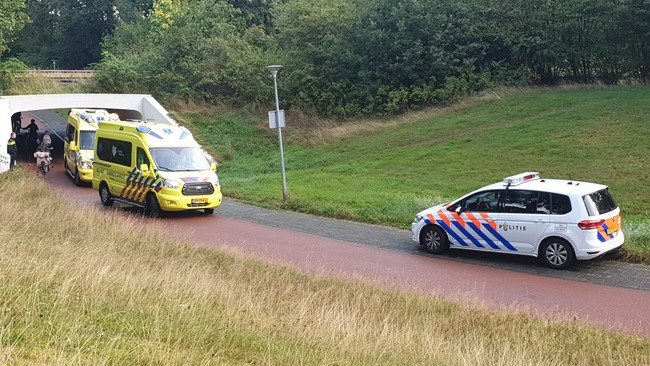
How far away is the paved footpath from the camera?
35.8 ft

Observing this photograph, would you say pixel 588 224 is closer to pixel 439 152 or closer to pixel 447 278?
pixel 447 278

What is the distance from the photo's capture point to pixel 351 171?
2397cm

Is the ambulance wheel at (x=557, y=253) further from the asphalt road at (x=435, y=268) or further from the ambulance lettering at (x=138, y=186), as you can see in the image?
the ambulance lettering at (x=138, y=186)

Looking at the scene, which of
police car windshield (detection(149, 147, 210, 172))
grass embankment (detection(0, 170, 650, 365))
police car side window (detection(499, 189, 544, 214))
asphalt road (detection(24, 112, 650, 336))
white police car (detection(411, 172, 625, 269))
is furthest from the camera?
police car windshield (detection(149, 147, 210, 172))

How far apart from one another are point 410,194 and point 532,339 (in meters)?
11.7

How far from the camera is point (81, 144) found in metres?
24.7

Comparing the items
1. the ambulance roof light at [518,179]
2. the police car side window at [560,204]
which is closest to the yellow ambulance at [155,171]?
the ambulance roof light at [518,179]

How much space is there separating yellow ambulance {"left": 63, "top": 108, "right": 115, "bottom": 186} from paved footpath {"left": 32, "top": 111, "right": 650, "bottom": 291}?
6843 millimetres

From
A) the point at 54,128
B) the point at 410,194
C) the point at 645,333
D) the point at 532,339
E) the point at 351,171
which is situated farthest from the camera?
the point at 54,128

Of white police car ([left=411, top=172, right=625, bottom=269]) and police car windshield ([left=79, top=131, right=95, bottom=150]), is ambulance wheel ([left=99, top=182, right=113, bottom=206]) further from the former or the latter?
white police car ([left=411, top=172, right=625, bottom=269])

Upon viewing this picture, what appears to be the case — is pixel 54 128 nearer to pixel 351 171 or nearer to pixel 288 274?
pixel 351 171

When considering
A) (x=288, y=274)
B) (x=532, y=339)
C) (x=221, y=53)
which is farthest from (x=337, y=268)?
(x=221, y=53)

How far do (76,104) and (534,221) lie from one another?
2718cm

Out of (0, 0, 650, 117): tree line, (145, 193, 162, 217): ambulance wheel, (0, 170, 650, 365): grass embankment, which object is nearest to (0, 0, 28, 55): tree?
(0, 0, 650, 117): tree line
